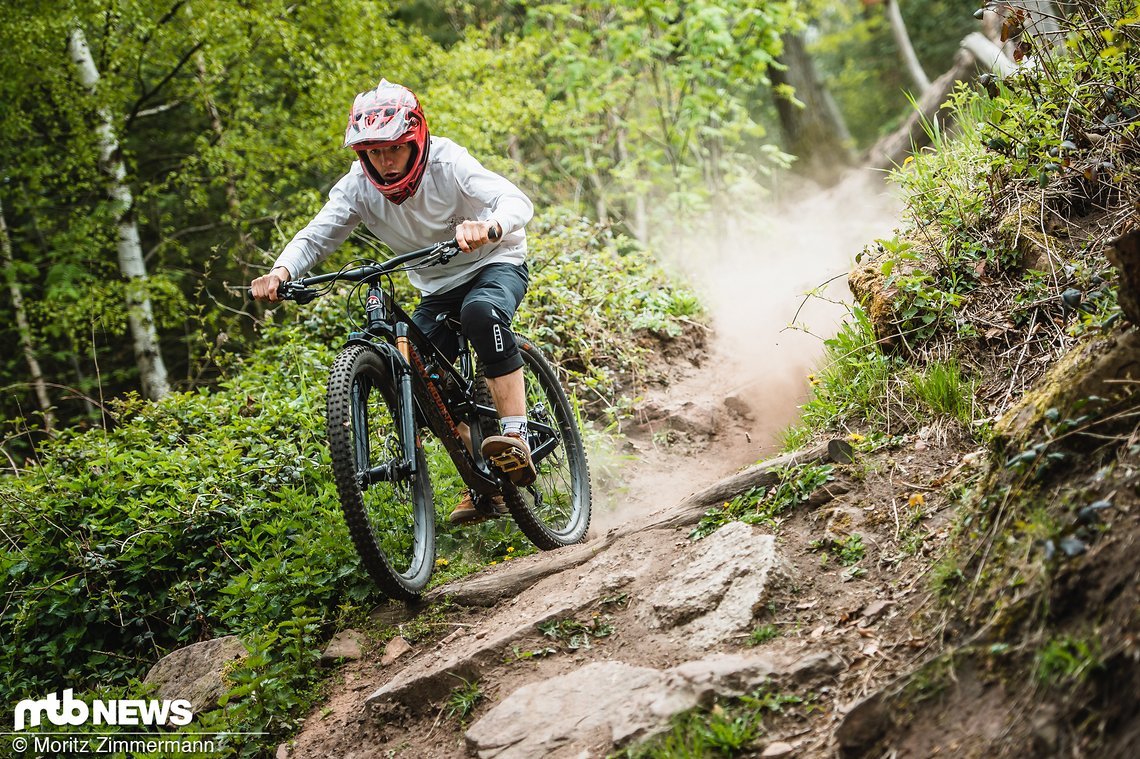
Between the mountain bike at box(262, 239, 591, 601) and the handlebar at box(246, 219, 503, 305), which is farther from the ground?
the handlebar at box(246, 219, 503, 305)

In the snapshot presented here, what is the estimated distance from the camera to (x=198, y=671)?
4324mm

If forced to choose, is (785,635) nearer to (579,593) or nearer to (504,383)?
(579,593)

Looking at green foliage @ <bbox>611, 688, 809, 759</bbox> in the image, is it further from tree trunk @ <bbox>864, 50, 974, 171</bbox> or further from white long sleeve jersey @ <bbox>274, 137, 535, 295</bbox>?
tree trunk @ <bbox>864, 50, 974, 171</bbox>

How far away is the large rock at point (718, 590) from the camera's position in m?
3.22

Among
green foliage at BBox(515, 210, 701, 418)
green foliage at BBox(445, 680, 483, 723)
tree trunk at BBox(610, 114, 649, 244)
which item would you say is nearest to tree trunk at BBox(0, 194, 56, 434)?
green foliage at BBox(515, 210, 701, 418)

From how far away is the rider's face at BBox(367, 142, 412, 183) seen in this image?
4301 mm

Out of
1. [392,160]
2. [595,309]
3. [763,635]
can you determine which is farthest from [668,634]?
[595,309]

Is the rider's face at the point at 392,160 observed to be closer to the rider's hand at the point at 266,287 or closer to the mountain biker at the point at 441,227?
the mountain biker at the point at 441,227

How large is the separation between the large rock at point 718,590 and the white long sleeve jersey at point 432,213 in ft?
6.03

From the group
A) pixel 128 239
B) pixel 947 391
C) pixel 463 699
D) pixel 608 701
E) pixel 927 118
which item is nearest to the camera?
pixel 608 701

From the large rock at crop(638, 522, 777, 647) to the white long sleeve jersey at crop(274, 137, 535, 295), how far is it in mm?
1839

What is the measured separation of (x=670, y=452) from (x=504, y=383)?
8.12 ft

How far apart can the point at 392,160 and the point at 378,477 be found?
5.18 ft

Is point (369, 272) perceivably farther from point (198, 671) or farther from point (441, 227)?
point (198, 671)
